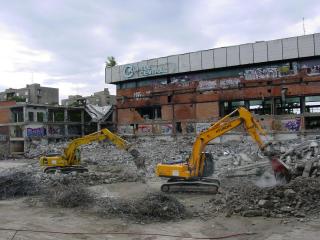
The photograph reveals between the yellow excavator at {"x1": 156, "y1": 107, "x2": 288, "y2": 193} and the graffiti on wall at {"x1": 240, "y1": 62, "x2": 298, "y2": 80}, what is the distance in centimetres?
2853

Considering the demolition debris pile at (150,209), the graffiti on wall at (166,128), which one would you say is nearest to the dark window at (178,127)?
the graffiti on wall at (166,128)

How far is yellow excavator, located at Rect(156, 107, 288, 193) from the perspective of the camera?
13984 mm

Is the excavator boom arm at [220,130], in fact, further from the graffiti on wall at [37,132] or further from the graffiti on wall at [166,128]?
the graffiti on wall at [37,132]

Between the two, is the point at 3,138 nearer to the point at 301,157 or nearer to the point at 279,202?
the point at 301,157

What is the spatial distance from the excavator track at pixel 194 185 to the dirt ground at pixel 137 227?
3.45 m

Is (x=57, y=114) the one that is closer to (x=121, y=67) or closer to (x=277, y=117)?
(x=121, y=67)

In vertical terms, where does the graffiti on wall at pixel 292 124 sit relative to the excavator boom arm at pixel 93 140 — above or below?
above

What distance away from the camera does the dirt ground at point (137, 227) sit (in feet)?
30.0

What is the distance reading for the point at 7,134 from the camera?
45000 mm

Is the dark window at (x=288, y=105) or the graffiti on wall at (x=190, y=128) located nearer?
the dark window at (x=288, y=105)

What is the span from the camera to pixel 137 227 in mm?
10094

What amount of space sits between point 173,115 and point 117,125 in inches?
333

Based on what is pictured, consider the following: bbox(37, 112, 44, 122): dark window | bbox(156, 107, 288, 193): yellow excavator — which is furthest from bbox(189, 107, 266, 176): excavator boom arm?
bbox(37, 112, 44, 122): dark window

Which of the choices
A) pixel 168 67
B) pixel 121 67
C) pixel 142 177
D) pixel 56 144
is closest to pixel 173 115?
pixel 168 67
